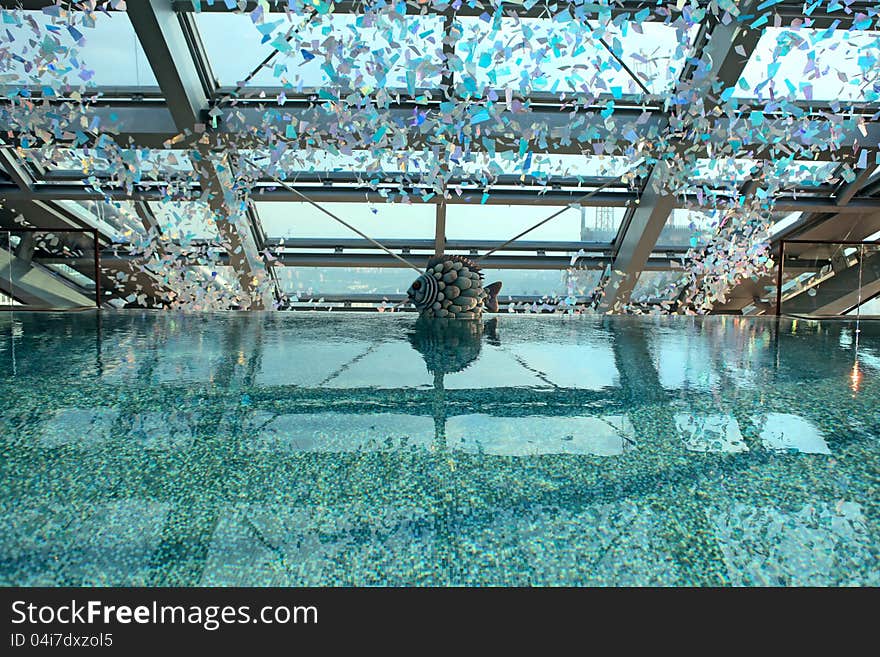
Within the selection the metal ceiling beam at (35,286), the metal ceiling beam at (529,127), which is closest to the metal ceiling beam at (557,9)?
the metal ceiling beam at (529,127)

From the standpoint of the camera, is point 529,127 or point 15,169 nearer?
point 529,127

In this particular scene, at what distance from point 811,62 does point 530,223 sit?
2888mm

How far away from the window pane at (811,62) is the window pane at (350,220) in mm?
3194

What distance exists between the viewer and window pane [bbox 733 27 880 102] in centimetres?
435

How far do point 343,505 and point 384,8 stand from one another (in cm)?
411

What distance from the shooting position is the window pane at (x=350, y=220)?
20.4 ft

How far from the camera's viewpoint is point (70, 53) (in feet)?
14.8

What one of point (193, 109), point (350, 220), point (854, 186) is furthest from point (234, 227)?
point (854, 186)

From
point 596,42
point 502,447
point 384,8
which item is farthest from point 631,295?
point 502,447

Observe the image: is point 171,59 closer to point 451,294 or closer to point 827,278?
point 451,294

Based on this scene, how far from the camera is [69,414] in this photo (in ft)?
3.60

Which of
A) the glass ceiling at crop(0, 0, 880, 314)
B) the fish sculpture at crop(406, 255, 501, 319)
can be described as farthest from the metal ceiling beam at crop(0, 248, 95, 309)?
the fish sculpture at crop(406, 255, 501, 319)

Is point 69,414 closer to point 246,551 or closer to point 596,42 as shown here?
point 246,551
